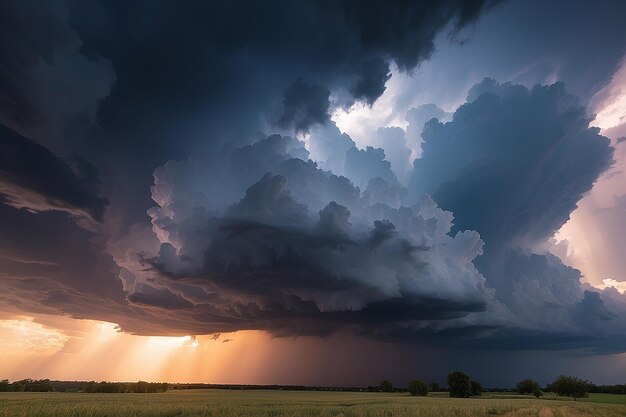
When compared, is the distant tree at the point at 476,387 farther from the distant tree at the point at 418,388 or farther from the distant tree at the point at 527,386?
the distant tree at the point at 527,386

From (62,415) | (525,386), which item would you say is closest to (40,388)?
(62,415)

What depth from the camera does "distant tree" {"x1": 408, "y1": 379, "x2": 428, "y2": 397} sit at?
16025cm

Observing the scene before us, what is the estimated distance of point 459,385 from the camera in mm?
148750

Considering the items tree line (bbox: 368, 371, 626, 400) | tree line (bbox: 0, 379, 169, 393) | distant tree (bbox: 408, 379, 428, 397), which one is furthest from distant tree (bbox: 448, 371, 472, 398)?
tree line (bbox: 0, 379, 169, 393)

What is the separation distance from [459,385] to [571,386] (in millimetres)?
37420

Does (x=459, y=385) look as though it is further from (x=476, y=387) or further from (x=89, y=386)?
(x=89, y=386)

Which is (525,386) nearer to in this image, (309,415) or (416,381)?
(416,381)

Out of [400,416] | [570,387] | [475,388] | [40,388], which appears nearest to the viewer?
[400,416]

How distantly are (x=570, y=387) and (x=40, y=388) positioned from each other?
195 m

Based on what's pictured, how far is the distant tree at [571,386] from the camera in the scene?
127 m

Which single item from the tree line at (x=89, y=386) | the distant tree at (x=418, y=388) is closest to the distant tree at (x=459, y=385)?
the distant tree at (x=418, y=388)

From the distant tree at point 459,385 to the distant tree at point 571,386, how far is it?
29.7 meters

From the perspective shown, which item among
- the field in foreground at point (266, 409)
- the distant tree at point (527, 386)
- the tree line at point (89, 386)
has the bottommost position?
the field in foreground at point (266, 409)

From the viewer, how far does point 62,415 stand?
43.2 metres
